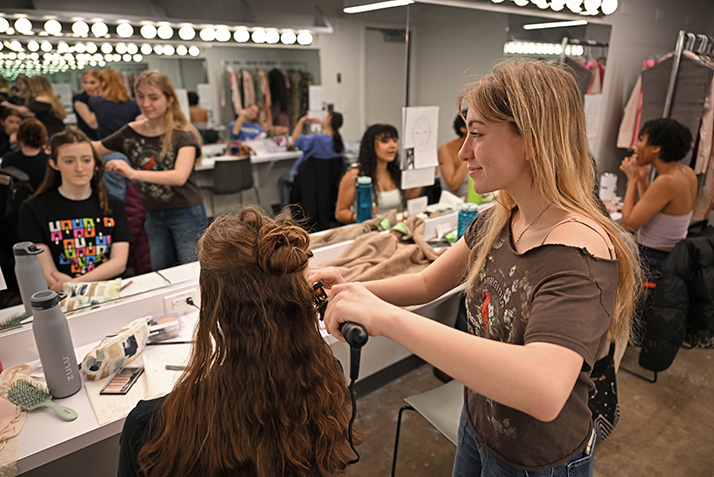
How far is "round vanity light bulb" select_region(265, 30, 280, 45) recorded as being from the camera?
3285mm

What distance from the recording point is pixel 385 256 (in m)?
2.02

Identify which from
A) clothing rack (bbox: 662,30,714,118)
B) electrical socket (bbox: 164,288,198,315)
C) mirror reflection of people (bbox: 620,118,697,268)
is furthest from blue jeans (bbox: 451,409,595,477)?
clothing rack (bbox: 662,30,714,118)

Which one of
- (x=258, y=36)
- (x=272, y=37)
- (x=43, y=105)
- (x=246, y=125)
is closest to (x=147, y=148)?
(x=43, y=105)

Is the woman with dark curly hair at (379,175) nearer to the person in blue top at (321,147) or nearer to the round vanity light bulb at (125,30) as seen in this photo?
the person in blue top at (321,147)

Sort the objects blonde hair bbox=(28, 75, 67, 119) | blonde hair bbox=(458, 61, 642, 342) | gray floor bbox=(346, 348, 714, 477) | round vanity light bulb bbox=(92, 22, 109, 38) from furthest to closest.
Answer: blonde hair bbox=(28, 75, 67, 119) → round vanity light bulb bbox=(92, 22, 109, 38) → gray floor bbox=(346, 348, 714, 477) → blonde hair bbox=(458, 61, 642, 342)

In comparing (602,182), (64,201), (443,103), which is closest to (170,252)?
(64,201)

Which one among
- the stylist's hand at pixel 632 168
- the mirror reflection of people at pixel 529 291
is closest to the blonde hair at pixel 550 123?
the mirror reflection of people at pixel 529 291

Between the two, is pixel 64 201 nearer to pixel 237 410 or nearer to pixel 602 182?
pixel 237 410

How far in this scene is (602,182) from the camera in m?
3.32

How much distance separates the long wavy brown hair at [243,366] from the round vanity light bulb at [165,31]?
8.30 feet

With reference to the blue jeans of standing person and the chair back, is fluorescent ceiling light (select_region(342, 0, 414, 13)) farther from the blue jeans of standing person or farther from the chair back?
the blue jeans of standing person

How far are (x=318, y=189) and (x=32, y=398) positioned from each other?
189 centimetres

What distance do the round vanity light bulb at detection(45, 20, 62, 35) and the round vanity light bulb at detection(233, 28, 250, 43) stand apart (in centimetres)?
105

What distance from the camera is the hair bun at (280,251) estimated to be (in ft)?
2.61
